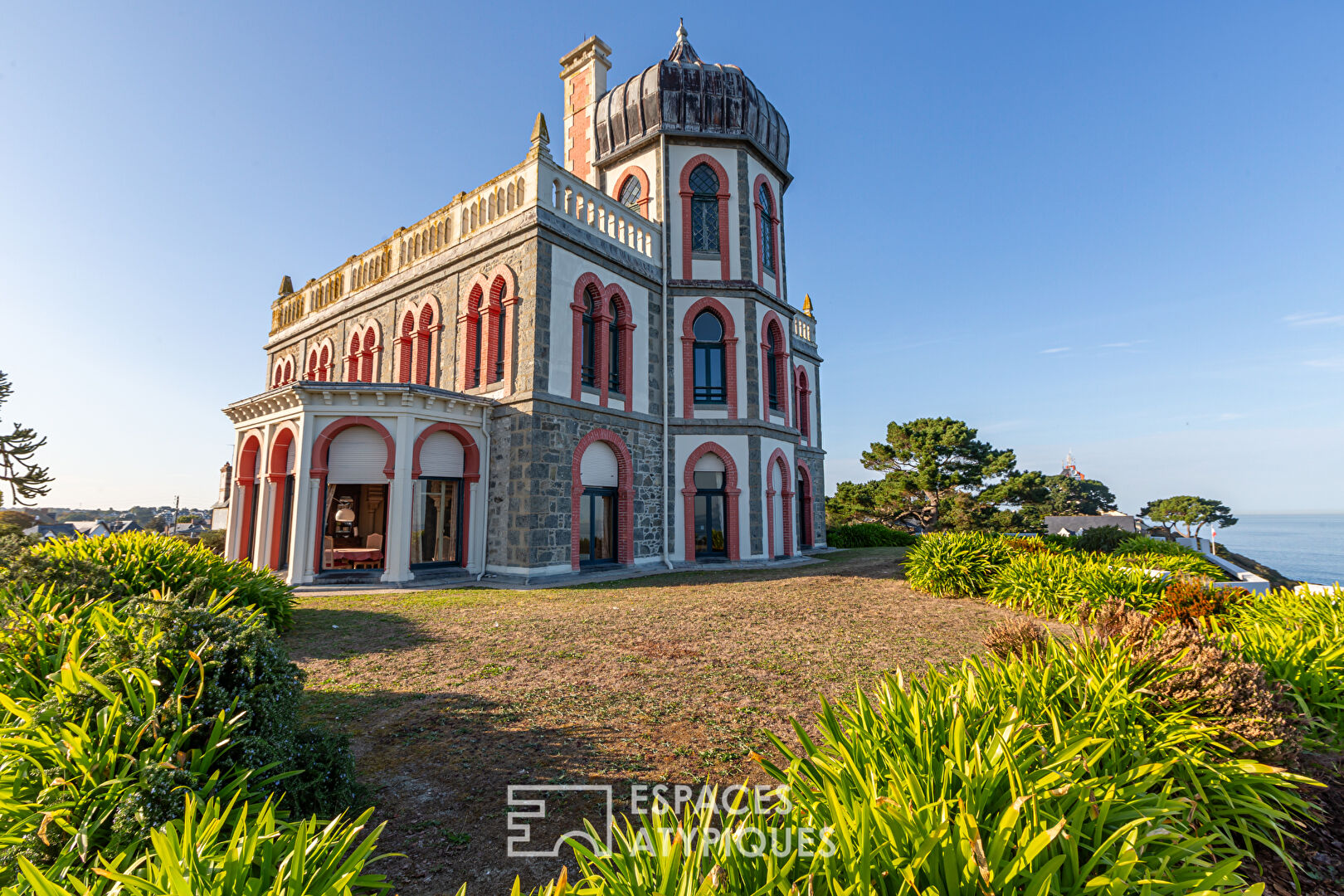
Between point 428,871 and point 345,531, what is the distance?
16902 mm

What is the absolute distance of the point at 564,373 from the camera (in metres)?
14.5

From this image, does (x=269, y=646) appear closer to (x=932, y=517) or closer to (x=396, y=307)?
(x=396, y=307)

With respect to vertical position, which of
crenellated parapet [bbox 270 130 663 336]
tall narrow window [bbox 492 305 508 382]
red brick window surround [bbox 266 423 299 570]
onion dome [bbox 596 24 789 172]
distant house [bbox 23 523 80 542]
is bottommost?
distant house [bbox 23 523 80 542]

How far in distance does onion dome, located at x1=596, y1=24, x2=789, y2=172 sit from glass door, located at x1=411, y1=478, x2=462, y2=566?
39.0 ft

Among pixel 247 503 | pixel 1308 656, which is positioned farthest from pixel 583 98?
pixel 1308 656

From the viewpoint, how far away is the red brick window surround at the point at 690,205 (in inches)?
690

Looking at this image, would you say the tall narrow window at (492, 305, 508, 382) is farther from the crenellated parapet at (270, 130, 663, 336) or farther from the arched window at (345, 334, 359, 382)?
the arched window at (345, 334, 359, 382)

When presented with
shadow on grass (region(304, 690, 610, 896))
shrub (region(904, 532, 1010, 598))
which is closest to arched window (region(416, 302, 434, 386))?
shadow on grass (region(304, 690, 610, 896))

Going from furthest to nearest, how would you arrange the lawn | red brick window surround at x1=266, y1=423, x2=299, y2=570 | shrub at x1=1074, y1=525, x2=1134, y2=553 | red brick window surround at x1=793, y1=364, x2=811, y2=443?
red brick window surround at x1=793, y1=364, x2=811, y2=443 → shrub at x1=1074, y1=525, x2=1134, y2=553 → red brick window surround at x1=266, y1=423, x2=299, y2=570 → the lawn

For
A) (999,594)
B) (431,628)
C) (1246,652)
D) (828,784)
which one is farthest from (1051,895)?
(999,594)

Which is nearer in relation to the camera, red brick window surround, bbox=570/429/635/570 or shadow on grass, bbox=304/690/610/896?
shadow on grass, bbox=304/690/610/896

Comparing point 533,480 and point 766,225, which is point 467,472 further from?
point 766,225

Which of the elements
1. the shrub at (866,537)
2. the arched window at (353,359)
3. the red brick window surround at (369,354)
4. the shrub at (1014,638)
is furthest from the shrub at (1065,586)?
the arched window at (353,359)

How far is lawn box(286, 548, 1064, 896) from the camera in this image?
352cm
